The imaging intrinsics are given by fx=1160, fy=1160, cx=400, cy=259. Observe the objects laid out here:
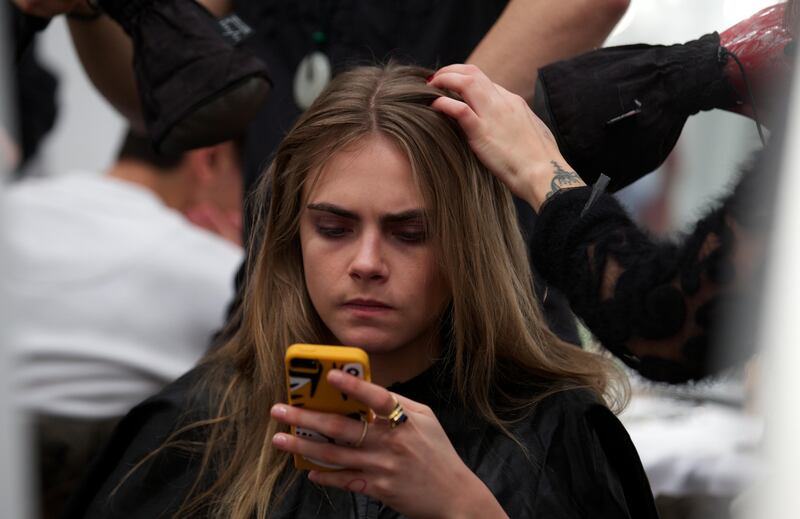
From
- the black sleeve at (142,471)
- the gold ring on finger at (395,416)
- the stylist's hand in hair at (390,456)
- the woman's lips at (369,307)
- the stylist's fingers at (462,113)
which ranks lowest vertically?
the black sleeve at (142,471)

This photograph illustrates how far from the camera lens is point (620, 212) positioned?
4.23 ft

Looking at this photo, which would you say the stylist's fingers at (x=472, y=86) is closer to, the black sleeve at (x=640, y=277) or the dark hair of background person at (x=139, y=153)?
the black sleeve at (x=640, y=277)

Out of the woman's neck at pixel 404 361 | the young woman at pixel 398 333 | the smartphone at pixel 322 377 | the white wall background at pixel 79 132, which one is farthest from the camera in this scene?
the white wall background at pixel 79 132

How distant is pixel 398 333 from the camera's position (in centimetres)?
143

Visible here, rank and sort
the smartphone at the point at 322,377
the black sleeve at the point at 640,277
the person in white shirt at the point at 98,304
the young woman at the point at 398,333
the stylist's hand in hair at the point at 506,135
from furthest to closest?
the person in white shirt at the point at 98,304 < the young woman at the point at 398,333 < the stylist's hand in hair at the point at 506,135 < the black sleeve at the point at 640,277 < the smartphone at the point at 322,377

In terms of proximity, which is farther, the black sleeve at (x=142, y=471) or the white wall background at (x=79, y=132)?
the white wall background at (x=79, y=132)

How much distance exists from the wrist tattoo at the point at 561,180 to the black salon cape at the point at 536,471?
1.07 ft

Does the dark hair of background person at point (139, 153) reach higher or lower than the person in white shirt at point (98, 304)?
higher

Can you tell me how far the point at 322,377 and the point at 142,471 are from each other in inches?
25.1

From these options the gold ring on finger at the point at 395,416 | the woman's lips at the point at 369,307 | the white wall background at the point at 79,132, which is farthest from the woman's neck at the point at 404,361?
the white wall background at the point at 79,132

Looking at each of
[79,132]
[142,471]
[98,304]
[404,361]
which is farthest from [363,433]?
[79,132]

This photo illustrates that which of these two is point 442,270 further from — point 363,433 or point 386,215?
point 363,433

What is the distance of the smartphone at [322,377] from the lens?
3.55 ft

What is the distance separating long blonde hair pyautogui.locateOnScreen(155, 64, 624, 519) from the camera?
57.5 inches
